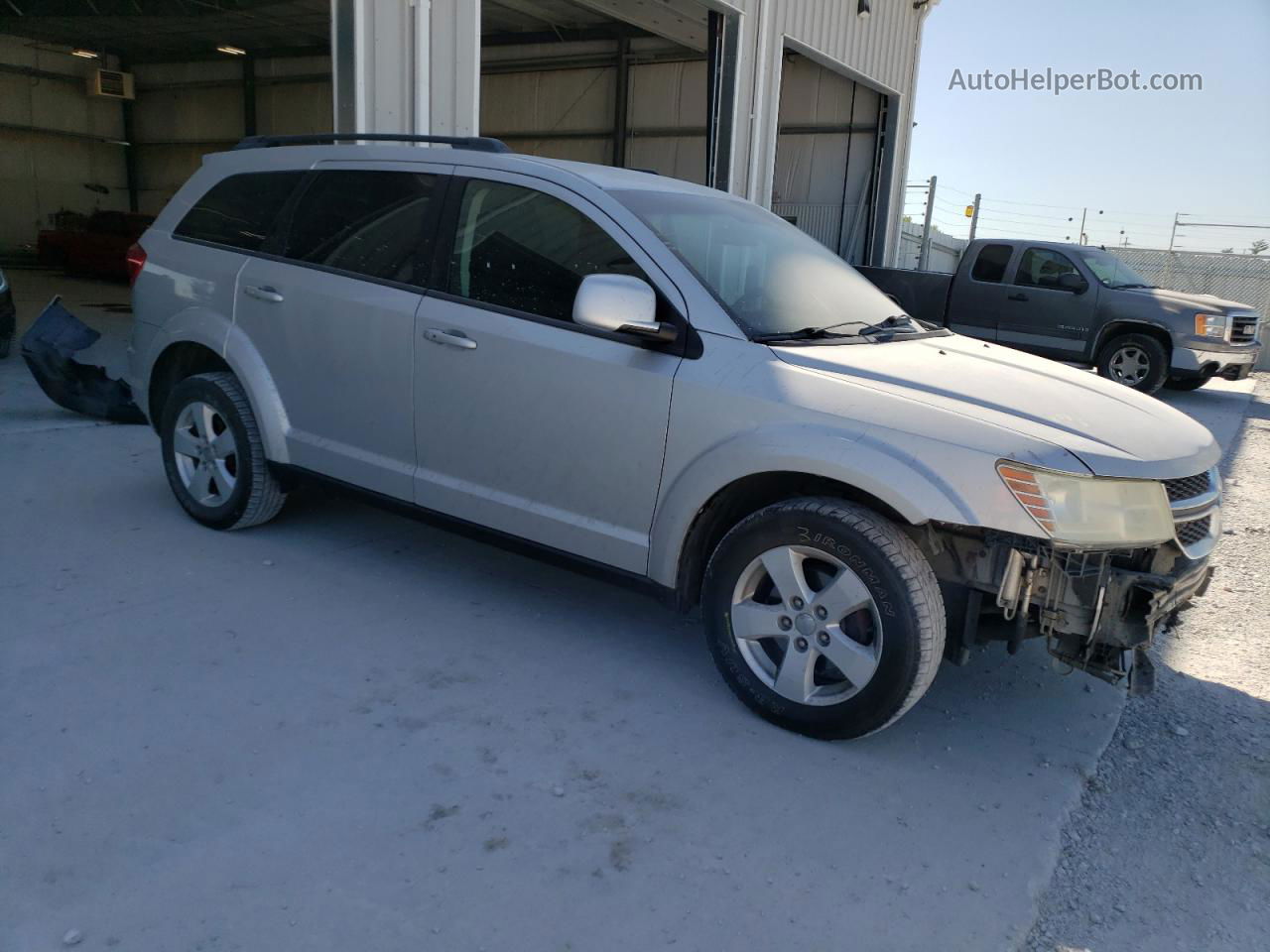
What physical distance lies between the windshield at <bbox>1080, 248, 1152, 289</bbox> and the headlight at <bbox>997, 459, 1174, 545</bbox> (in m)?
10.9

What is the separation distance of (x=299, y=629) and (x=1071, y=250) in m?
12.0

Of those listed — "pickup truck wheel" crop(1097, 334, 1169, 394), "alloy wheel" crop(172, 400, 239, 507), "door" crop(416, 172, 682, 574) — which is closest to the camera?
"door" crop(416, 172, 682, 574)

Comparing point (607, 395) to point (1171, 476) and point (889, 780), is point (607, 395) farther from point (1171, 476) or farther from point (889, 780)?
point (1171, 476)

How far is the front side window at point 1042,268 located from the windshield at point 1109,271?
28cm

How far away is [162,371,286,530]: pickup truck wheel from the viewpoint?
466 centimetres

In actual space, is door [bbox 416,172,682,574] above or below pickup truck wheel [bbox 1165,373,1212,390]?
above

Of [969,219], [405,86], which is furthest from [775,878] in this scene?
[969,219]

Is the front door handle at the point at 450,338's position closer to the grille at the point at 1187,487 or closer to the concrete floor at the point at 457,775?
the concrete floor at the point at 457,775

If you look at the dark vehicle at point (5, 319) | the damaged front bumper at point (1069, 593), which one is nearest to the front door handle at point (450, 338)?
the damaged front bumper at point (1069, 593)

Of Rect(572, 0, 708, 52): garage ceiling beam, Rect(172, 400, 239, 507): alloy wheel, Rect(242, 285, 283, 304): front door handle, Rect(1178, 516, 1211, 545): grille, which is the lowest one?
Rect(172, 400, 239, 507): alloy wheel

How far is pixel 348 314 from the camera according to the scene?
13.9ft

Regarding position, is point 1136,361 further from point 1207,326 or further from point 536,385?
point 536,385

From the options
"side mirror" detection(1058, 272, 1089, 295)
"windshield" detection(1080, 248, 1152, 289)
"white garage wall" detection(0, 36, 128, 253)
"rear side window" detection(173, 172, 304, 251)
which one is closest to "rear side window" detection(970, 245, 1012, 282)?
"side mirror" detection(1058, 272, 1089, 295)

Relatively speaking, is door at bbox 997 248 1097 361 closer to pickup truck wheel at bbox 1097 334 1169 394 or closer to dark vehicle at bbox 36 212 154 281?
pickup truck wheel at bbox 1097 334 1169 394
